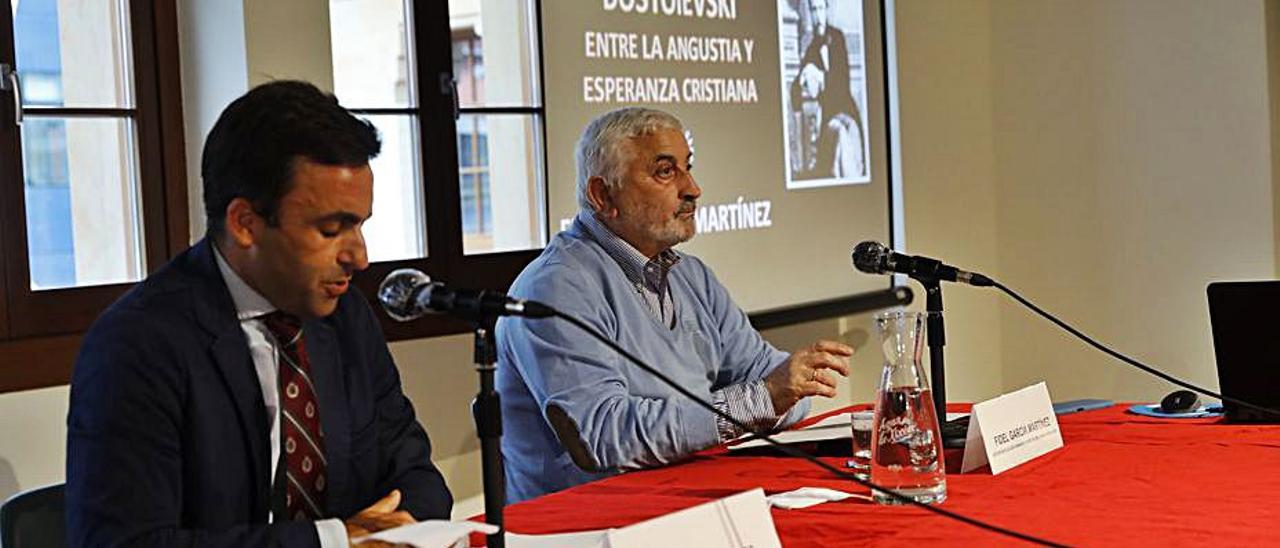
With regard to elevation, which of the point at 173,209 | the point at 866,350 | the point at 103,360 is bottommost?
the point at 866,350

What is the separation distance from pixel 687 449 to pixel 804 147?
2.45 meters

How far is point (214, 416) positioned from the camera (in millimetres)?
1836

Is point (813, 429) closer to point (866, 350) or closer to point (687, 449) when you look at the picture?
point (687, 449)

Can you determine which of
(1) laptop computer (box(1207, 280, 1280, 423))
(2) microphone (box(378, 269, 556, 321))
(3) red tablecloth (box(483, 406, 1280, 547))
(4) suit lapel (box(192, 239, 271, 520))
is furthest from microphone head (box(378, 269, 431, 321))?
(1) laptop computer (box(1207, 280, 1280, 423))

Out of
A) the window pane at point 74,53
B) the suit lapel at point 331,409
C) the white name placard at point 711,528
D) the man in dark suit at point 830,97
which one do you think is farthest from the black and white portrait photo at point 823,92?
the white name placard at point 711,528

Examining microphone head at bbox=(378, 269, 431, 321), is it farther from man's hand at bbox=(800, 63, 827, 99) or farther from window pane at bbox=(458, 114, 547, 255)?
man's hand at bbox=(800, 63, 827, 99)

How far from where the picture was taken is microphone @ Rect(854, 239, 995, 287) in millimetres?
2443

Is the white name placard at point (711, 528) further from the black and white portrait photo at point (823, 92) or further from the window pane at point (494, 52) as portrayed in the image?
the black and white portrait photo at point (823, 92)

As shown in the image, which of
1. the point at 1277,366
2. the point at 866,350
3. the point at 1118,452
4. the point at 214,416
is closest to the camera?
the point at 214,416

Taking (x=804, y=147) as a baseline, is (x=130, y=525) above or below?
below

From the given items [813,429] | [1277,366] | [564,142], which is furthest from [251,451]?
[564,142]

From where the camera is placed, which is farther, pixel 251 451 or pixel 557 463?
pixel 557 463

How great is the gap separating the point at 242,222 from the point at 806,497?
84 centimetres

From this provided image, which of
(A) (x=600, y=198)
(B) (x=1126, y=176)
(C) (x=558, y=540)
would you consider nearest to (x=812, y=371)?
(A) (x=600, y=198)
